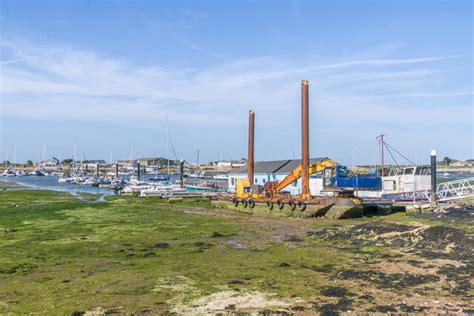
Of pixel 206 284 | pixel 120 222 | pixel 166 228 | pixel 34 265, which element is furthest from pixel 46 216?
pixel 206 284

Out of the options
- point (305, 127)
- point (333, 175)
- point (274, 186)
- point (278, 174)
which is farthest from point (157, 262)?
point (278, 174)

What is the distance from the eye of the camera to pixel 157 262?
1991 centimetres

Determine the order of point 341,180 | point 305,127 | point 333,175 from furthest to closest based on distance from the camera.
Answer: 1. point 333,175
2. point 341,180
3. point 305,127

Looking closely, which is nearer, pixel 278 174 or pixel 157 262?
pixel 157 262

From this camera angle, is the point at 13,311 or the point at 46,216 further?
the point at 46,216

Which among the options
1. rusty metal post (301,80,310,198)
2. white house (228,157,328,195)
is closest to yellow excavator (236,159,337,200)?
rusty metal post (301,80,310,198)

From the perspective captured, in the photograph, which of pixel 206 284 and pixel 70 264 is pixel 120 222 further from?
pixel 206 284

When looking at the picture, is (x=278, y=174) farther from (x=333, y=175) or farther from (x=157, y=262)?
(x=157, y=262)

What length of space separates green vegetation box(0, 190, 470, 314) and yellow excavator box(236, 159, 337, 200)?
8907 mm

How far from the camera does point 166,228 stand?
108ft

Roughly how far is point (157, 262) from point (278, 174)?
3997cm

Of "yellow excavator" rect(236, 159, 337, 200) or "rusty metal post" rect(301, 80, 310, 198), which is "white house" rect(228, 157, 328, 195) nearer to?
"yellow excavator" rect(236, 159, 337, 200)

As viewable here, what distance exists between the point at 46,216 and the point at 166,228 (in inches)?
574

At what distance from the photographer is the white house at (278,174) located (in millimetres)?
55500
